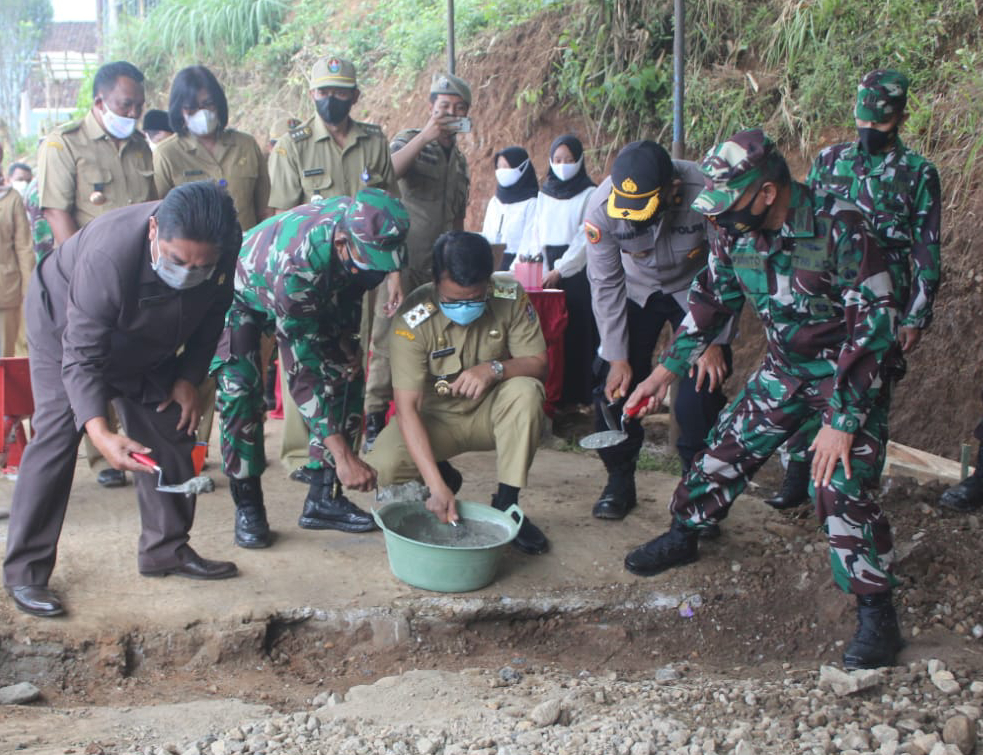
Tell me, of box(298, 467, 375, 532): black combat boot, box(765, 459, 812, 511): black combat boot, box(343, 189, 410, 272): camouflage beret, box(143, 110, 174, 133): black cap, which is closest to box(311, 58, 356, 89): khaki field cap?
box(343, 189, 410, 272): camouflage beret

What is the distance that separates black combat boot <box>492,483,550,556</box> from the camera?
391cm

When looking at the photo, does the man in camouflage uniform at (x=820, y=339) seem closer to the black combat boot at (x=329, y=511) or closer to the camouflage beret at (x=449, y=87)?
the black combat boot at (x=329, y=511)

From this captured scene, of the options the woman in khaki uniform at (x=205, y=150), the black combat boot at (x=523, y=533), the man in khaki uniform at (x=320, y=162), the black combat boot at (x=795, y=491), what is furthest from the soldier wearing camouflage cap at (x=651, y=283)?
the woman in khaki uniform at (x=205, y=150)

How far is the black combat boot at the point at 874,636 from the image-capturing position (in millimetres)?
3064

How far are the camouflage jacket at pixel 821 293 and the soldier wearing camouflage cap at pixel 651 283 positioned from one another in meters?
0.53

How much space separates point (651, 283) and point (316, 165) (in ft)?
6.41

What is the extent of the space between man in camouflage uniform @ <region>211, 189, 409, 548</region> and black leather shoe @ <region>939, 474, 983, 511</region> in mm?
2725

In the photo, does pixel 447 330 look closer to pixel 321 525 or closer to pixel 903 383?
pixel 321 525

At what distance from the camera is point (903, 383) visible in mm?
5852

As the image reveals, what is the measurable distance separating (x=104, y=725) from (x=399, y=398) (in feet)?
5.17

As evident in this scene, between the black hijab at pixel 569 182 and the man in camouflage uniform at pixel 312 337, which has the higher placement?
the black hijab at pixel 569 182

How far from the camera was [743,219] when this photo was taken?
2.97m

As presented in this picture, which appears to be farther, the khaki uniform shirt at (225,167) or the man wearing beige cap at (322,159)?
the man wearing beige cap at (322,159)

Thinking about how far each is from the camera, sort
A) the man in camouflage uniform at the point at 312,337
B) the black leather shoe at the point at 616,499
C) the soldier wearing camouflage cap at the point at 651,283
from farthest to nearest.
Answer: the black leather shoe at the point at 616,499, the soldier wearing camouflage cap at the point at 651,283, the man in camouflage uniform at the point at 312,337
